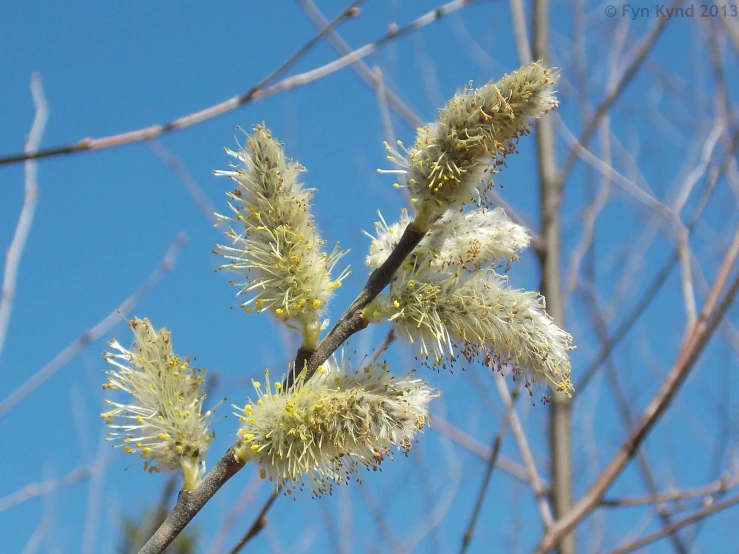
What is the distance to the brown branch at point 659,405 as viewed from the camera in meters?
1.91

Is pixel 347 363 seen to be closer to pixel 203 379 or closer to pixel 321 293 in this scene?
pixel 321 293

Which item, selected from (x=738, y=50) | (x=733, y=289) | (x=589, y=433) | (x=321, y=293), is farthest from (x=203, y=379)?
(x=589, y=433)

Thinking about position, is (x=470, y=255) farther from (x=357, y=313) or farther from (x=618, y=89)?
(x=618, y=89)

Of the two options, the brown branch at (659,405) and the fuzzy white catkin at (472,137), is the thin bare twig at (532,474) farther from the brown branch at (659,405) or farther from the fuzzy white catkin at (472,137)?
the fuzzy white catkin at (472,137)

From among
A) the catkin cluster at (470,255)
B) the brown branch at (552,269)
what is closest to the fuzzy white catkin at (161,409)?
the catkin cluster at (470,255)

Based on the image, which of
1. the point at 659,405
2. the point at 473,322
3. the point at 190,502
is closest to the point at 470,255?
the point at 473,322

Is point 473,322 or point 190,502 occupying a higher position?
point 473,322

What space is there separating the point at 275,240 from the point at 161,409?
366 mm

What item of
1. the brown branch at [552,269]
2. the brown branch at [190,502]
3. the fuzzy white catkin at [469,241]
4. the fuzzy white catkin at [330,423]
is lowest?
the brown branch at [190,502]

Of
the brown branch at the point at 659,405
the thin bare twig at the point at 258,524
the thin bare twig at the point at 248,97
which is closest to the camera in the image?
the thin bare twig at the point at 248,97

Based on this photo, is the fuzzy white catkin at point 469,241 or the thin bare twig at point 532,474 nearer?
the fuzzy white catkin at point 469,241

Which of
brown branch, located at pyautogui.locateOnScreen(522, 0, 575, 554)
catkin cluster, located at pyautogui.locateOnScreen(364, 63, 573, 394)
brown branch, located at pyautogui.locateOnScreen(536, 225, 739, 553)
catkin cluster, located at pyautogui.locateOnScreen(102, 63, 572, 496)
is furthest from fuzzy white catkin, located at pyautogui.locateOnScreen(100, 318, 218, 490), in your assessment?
brown branch, located at pyautogui.locateOnScreen(522, 0, 575, 554)

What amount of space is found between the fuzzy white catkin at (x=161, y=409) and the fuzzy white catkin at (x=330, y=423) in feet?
0.37

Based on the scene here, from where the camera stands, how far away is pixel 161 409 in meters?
1.43
